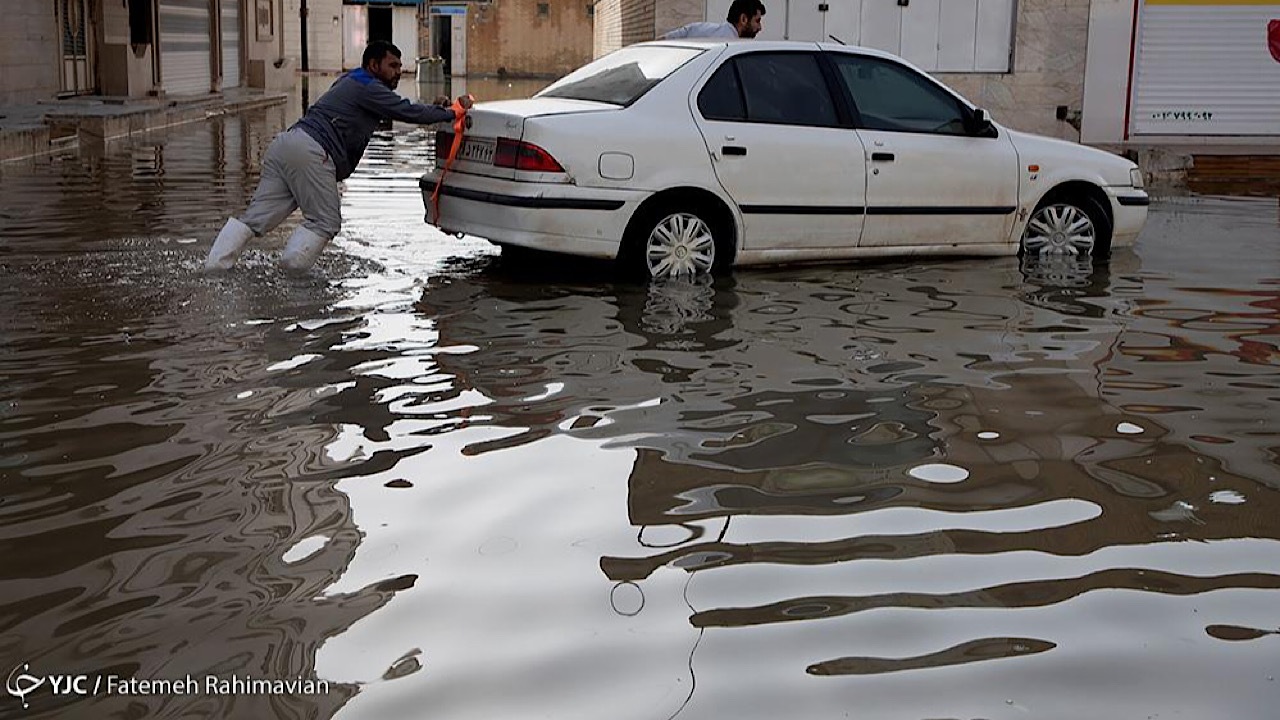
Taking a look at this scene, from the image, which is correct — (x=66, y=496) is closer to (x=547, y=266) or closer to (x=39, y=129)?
(x=547, y=266)

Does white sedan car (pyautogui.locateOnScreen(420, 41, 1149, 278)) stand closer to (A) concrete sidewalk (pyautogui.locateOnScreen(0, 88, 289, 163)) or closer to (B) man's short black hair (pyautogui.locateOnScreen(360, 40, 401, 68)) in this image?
(B) man's short black hair (pyautogui.locateOnScreen(360, 40, 401, 68))

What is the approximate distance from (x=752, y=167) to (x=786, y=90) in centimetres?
61

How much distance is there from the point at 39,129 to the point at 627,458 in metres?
14.5

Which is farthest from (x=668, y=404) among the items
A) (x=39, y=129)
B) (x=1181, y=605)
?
(x=39, y=129)

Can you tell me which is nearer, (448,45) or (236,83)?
(236,83)

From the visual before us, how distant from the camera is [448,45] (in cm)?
6594

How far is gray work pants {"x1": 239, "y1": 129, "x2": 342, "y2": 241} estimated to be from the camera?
8.95 meters

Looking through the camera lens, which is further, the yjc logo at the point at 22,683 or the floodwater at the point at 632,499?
the floodwater at the point at 632,499

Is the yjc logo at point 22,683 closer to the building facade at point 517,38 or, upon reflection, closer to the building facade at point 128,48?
the building facade at point 128,48

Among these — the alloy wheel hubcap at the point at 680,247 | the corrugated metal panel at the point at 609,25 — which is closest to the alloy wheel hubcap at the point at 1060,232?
the alloy wheel hubcap at the point at 680,247

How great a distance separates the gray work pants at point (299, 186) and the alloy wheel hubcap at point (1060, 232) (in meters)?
4.45

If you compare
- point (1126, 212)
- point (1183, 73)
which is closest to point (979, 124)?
point (1126, 212)

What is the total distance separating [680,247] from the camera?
894 cm

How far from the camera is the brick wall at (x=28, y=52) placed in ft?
70.7
